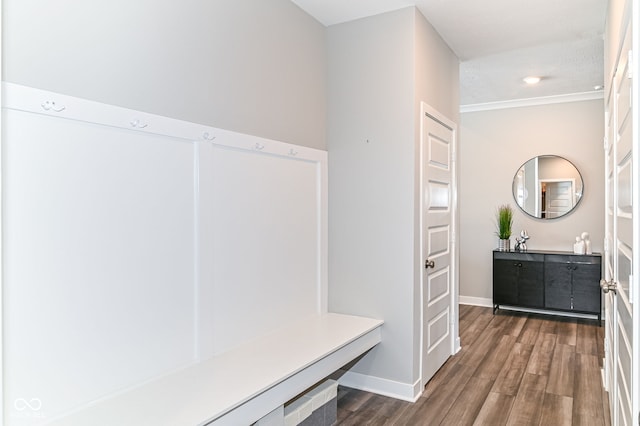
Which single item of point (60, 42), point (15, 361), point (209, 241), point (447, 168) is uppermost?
point (60, 42)

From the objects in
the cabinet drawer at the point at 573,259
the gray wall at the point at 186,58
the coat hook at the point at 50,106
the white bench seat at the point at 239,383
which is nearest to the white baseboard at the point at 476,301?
the cabinet drawer at the point at 573,259

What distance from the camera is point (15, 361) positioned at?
4.85 ft

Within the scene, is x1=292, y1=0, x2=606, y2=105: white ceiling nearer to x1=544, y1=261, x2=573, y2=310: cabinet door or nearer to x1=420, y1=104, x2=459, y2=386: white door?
x1=420, y1=104, x2=459, y2=386: white door

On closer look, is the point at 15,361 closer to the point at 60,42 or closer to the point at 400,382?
the point at 60,42

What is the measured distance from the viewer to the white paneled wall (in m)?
1.51

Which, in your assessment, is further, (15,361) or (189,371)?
(189,371)

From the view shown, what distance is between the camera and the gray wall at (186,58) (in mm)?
1568

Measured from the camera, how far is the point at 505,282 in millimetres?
5195

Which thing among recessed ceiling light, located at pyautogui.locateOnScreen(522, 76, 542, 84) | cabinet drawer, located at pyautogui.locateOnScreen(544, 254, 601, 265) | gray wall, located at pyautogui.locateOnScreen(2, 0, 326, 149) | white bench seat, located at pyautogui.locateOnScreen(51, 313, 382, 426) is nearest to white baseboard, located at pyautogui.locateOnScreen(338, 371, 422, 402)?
white bench seat, located at pyautogui.locateOnScreen(51, 313, 382, 426)

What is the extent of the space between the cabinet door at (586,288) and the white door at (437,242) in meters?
1.88

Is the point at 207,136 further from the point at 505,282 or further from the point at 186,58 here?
the point at 505,282

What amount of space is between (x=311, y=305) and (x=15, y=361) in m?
1.88

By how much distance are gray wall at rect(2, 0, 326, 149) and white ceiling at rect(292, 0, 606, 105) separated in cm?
41

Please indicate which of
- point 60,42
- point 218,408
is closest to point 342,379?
point 218,408
